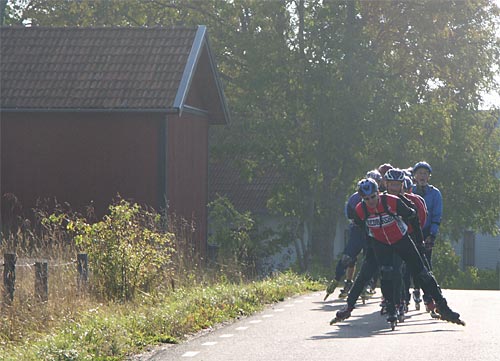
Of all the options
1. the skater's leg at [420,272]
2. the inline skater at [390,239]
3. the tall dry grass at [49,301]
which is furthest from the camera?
the skater's leg at [420,272]

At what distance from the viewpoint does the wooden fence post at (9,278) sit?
44.2 feet

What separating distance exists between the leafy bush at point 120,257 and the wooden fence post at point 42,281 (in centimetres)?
206

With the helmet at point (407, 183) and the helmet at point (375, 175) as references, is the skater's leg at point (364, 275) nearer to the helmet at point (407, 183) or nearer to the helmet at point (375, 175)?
the helmet at point (407, 183)

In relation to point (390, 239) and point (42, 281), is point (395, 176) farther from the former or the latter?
point (42, 281)

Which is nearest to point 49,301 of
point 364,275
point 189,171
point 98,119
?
point 364,275

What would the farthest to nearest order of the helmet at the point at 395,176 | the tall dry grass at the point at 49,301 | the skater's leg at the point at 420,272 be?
the helmet at the point at 395,176 < the skater's leg at the point at 420,272 < the tall dry grass at the point at 49,301

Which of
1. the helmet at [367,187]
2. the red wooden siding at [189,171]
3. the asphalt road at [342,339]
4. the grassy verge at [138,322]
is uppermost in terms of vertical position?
the red wooden siding at [189,171]

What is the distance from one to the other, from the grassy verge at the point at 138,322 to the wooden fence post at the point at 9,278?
61 cm

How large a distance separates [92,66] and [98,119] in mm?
1410

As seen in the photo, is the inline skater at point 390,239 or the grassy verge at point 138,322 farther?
the inline skater at point 390,239

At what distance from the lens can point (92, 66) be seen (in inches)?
1093

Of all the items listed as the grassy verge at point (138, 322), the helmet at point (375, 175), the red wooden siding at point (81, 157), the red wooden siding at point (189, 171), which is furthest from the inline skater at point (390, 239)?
the red wooden siding at point (189, 171)

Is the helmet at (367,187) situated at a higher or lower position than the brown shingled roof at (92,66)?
lower

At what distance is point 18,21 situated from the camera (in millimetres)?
50188
